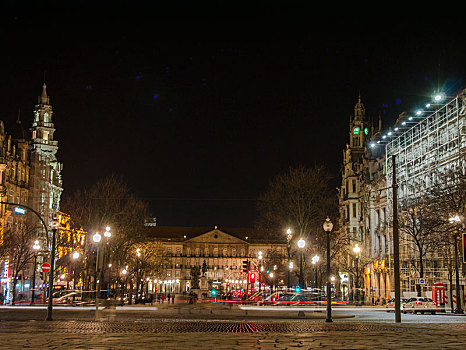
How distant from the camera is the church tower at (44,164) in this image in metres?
99.0

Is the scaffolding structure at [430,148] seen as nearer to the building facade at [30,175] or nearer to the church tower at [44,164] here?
the building facade at [30,175]

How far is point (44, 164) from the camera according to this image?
103 metres

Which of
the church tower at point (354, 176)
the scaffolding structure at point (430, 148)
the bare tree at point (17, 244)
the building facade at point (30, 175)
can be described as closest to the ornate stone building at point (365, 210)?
the church tower at point (354, 176)

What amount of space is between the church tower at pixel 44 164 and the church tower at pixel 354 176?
51202mm

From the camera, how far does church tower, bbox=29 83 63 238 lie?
325 ft

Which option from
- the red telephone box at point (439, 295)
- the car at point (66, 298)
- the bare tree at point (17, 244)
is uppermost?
the bare tree at point (17, 244)

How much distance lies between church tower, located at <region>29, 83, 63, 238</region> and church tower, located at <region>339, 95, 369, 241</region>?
51.2 metres

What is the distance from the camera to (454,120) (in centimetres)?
5900

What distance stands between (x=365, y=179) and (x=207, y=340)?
3331 inches

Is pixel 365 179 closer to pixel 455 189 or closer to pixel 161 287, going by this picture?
pixel 455 189

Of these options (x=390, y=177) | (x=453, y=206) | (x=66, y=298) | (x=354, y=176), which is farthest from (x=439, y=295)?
(x=354, y=176)

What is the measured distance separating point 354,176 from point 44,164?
53169 millimetres

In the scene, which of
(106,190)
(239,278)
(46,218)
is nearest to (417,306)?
(106,190)

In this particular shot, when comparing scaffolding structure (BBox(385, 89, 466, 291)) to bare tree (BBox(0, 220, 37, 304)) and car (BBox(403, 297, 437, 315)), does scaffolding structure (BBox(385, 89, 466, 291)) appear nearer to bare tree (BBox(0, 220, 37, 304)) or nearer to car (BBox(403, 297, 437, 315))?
car (BBox(403, 297, 437, 315))
